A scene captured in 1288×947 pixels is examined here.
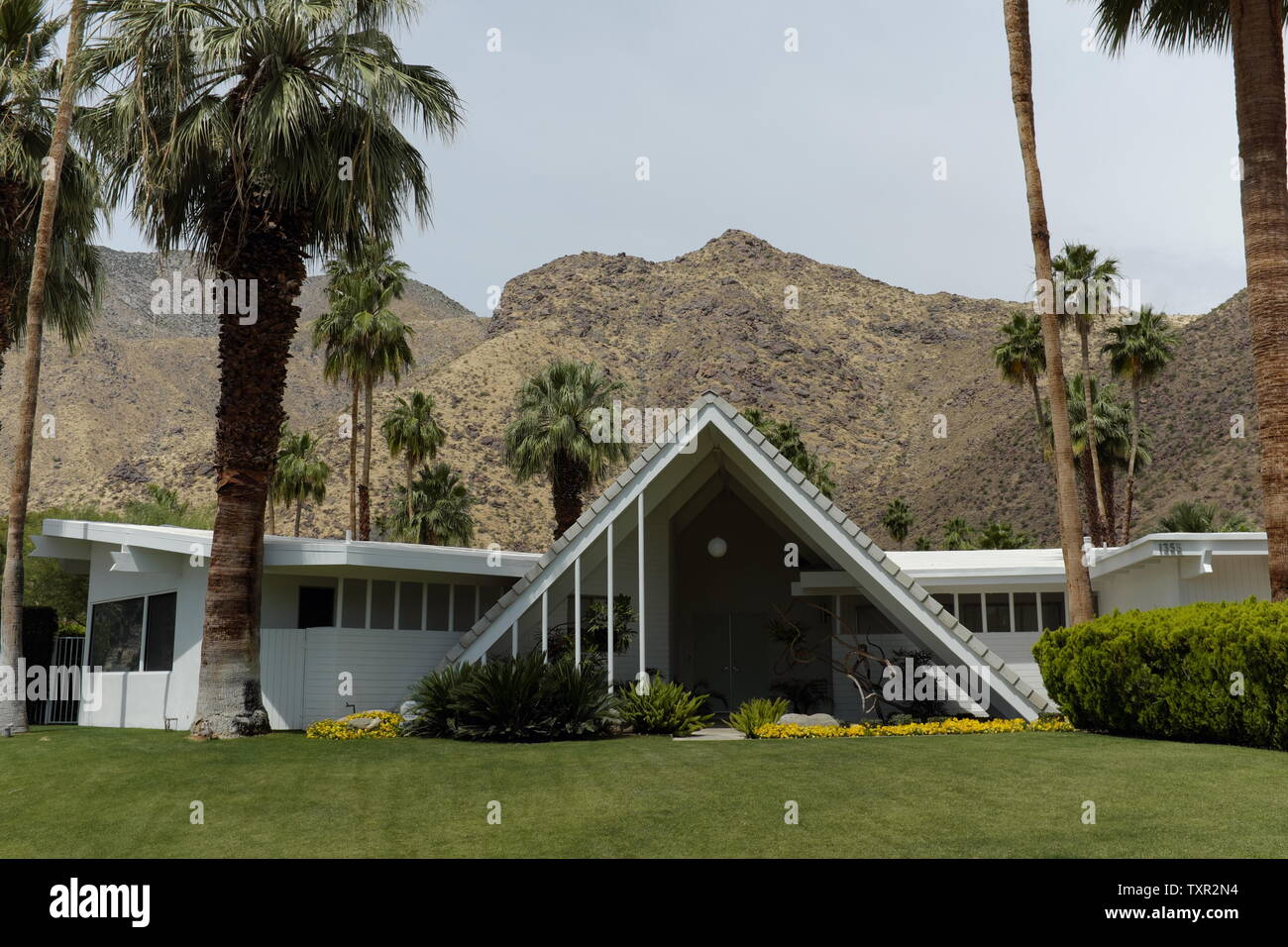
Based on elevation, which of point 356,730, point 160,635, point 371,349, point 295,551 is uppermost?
point 371,349

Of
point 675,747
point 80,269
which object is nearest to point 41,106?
point 80,269

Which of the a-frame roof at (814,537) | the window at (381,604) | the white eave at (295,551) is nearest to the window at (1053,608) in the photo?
the a-frame roof at (814,537)

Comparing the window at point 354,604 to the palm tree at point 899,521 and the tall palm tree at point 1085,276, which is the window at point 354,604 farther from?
the palm tree at point 899,521

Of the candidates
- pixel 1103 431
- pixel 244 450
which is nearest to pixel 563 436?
pixel 244 450

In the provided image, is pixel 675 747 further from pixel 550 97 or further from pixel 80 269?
pixel 80 269

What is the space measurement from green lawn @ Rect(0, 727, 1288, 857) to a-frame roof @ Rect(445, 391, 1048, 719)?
2111 millimetres

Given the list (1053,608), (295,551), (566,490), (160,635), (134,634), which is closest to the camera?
(295,551)

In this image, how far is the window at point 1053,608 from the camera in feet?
70.4

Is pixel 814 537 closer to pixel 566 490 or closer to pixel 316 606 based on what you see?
pixel 316 606

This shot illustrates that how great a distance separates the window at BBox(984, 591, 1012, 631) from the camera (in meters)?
21.6

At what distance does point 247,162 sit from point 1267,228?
13.8 m

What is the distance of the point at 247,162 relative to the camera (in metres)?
15.8

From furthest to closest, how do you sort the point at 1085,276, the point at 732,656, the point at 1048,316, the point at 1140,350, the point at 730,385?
1. the point at 730,385
2. the point at 1140,350
3. the point at 1085,276
4. the point at 732,656
5. the point at 1048,316
